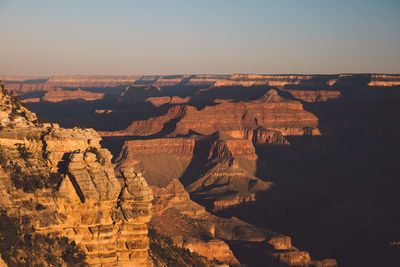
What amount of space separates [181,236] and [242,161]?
80.9 m

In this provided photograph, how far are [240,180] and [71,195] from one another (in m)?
104

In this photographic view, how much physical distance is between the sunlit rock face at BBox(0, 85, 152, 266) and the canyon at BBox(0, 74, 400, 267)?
0.04 m

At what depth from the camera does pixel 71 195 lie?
2197 cm

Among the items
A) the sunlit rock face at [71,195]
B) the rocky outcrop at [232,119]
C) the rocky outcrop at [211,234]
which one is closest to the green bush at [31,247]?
the sunlit rock face at [71,195]

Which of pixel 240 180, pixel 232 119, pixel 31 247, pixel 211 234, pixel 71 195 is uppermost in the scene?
pixel 71 195

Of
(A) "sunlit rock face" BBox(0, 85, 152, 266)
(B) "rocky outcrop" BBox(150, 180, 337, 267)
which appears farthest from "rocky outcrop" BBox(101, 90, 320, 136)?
(A) "sunlit rock face" BBox(0, 85, 152, 266)

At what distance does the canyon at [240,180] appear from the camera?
74.0 ft

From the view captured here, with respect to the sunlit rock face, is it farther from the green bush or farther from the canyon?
the green bush

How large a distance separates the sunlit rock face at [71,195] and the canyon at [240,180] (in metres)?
0.04

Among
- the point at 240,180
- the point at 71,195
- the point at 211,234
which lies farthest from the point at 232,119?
the point at 71,195

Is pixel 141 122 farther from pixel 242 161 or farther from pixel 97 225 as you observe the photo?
pixel 97 225

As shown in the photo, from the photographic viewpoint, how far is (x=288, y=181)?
13925 cm

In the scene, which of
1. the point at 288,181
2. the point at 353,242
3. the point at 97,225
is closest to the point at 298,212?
the point at 353,242

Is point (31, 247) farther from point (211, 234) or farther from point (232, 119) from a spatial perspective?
point (232, 119)
